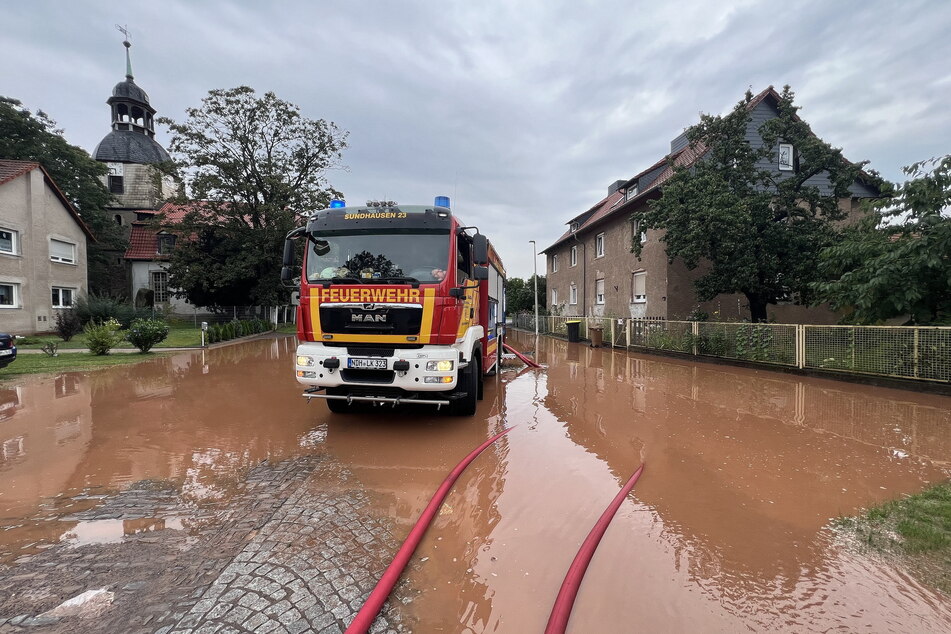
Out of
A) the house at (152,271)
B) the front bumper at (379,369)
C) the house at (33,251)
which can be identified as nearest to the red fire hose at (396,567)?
the front bumper at (379,369)

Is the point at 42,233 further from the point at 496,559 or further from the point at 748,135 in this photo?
the point at 748,135

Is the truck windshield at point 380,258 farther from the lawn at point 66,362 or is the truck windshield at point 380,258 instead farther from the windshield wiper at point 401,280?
the lawn at point 66,362

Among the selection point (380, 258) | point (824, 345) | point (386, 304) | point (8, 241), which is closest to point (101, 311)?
point (8, 241)

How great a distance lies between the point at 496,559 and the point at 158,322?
1650 centimetres

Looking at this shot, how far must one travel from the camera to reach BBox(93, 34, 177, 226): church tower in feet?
134

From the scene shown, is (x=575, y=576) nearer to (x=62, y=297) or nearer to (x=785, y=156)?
(x=785, y=156)

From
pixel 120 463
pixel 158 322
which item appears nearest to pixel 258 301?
pixel 158 322

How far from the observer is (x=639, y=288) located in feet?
68.8

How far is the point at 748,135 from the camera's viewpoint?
58.0ft

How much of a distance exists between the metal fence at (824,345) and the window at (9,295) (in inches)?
1040

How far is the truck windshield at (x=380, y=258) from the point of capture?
18.5 ft

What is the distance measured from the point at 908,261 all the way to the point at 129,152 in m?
55.6

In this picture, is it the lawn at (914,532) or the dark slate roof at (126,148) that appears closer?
the lawn at (914,532)

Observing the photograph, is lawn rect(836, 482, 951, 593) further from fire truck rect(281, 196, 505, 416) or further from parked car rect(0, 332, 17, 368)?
parked car rect(0, 332, 17, 368)
